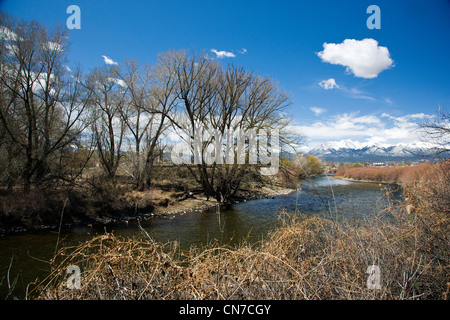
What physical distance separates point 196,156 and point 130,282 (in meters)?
18.2

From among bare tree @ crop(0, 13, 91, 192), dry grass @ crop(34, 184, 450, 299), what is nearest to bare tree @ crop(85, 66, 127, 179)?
bare tree @ crop(0, 13, 91, 192)

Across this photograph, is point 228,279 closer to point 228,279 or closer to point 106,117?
point 228,279

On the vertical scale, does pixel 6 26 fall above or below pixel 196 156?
above

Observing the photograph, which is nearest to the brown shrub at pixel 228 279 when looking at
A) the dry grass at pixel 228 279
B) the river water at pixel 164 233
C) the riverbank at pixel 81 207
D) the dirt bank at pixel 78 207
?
the dry grass at pixel 228 279

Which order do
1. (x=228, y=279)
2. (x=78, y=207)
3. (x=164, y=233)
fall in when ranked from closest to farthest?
(x=228, y=279) < (x=164, y=233) < (x=78, y=207)

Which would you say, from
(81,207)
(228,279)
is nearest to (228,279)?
(228,279)

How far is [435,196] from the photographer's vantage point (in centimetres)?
571

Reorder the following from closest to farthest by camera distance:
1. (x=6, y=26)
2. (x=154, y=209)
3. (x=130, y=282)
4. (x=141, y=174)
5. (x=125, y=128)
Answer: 1. (x=130, y=282)
2. (x=6, y=26)
3. (x=154, y=209)
4. (x=141, y=174)
5. (x=125, y=128)

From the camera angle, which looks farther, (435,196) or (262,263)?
(435,196)

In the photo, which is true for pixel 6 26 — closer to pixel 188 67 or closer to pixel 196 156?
pixel 188 67
